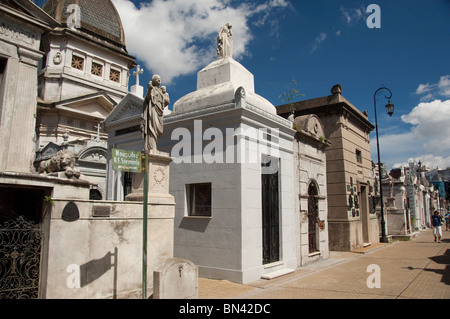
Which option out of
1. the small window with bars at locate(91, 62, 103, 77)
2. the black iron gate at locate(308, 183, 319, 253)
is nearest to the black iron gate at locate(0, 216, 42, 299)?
the black iron gate at locate(308, 183, 319, 253)

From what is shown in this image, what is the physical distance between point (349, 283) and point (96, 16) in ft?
104

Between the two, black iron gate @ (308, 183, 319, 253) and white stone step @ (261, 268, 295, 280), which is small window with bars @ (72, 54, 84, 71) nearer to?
black iron gate @ (308, 183, 319, 253)

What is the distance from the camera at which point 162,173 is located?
7578mm

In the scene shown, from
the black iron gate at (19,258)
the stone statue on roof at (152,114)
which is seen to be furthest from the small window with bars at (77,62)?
the black iron gate at (19,258)

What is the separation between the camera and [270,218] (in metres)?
10.4

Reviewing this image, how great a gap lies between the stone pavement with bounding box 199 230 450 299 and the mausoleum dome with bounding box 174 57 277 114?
204 inches

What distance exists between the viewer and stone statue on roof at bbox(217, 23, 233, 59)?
465 inches

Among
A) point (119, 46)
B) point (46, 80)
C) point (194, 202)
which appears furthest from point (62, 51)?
point (194, 202)

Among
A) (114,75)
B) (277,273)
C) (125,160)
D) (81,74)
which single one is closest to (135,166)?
(125,160)

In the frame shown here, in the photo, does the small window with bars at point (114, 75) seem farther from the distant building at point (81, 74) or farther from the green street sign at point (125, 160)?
the green street sign at point (125, 160)

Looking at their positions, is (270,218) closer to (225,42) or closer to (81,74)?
(225,42)

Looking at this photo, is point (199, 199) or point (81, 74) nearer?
point (199, 199)

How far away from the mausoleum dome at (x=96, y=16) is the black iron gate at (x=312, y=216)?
84.9 feet

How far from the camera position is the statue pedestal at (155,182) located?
724 centimetres
